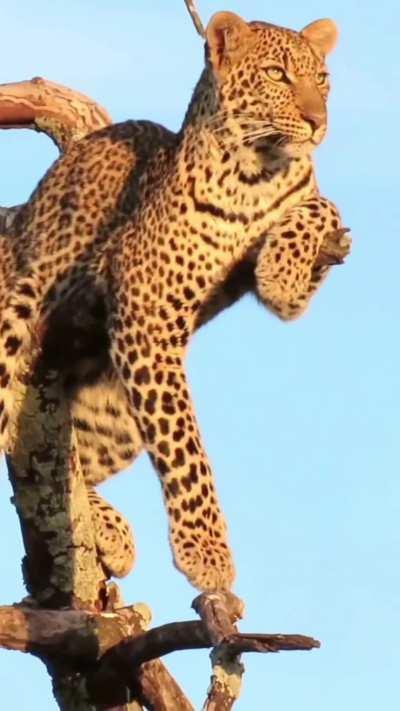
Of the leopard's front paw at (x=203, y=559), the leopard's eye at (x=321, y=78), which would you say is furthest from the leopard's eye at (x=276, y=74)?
the leopard's front paw at (x=203, y=559)

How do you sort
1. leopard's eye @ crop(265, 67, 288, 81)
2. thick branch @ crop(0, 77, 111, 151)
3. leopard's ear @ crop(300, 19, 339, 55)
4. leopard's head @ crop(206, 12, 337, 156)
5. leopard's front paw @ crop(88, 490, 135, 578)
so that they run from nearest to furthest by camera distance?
leopard's head @ crop(206, 12, 337, 156), leopard's eye @ crop(265, 67, 288, 81), leopard's ear @ crop(300, 19, 339, 55), leopard's front paw @ crop(88, 490, 135, 578), thick branch @ crop(0, 77, 111, 151)

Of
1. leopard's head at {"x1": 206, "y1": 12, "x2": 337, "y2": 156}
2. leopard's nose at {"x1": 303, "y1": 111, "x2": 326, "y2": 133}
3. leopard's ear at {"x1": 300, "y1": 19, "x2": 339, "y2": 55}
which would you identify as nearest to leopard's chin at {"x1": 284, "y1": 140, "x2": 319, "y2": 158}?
leopard's head at {"x1": 206, "y1": 12, "x2": 337, "y2": 156}

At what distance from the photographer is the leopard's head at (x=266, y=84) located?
566 inches

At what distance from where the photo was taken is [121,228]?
49.9 feet

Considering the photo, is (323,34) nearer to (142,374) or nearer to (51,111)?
(142,374)

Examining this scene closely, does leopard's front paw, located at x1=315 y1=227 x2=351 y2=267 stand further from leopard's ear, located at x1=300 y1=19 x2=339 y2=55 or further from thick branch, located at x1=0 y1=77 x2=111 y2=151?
thick branch, located at x1=0 y1=77 x2=111 y2=151

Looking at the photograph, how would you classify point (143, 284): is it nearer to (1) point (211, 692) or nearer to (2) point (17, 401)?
(2) point (17, 401)

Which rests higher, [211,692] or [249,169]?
[249,169]

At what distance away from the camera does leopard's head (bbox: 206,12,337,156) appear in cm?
1437

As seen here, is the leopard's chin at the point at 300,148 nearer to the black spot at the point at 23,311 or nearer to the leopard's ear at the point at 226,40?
the leopard's ear at the point at 226,40

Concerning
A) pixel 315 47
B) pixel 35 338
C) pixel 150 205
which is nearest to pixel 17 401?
pixel 35 338

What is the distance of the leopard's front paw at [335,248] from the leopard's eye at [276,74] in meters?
0.88

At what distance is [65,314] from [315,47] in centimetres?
206

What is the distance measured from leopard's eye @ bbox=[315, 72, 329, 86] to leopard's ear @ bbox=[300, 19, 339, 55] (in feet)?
0.84
